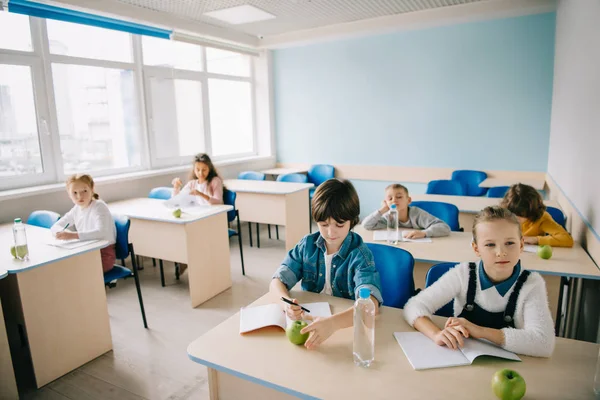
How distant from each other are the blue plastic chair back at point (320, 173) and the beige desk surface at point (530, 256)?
3534mm

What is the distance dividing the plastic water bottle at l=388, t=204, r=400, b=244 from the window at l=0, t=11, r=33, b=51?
3539mm

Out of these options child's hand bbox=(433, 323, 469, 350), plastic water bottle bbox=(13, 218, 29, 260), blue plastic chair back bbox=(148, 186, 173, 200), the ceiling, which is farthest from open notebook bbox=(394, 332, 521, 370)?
the ceiling

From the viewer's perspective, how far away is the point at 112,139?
4480 millimetres

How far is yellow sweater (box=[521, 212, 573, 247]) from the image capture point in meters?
2.34

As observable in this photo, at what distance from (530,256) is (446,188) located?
2010 millimetres

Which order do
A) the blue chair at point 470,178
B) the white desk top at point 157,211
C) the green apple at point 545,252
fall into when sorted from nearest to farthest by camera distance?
the green apple at point 545,252
the white desk top at point 157,211
the blue chair at point 470,178

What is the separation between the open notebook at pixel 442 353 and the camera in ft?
3.74

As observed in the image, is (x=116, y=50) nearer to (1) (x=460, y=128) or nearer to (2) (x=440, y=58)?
(2) (x=440, y=58)

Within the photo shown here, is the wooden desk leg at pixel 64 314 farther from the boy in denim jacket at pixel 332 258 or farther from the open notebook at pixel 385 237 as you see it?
the open notebook at pixel 385 237

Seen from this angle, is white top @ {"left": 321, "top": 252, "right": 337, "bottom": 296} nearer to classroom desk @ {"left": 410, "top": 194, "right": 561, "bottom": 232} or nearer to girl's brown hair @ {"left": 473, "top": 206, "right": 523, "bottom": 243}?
girl's brown hair @ {"left": 473, "top": 206, "right": 523, "bottom": 243}

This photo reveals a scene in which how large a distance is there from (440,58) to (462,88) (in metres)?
0.50

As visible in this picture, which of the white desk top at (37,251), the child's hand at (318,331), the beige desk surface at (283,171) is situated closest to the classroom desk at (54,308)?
the white desk top at (37,251)

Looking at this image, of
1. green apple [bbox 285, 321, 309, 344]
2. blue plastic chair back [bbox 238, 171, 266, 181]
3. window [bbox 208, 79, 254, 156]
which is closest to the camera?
green apple [bbox 285, 321, 309, 344]

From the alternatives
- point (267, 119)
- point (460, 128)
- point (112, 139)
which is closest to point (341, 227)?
point (112, 139)
